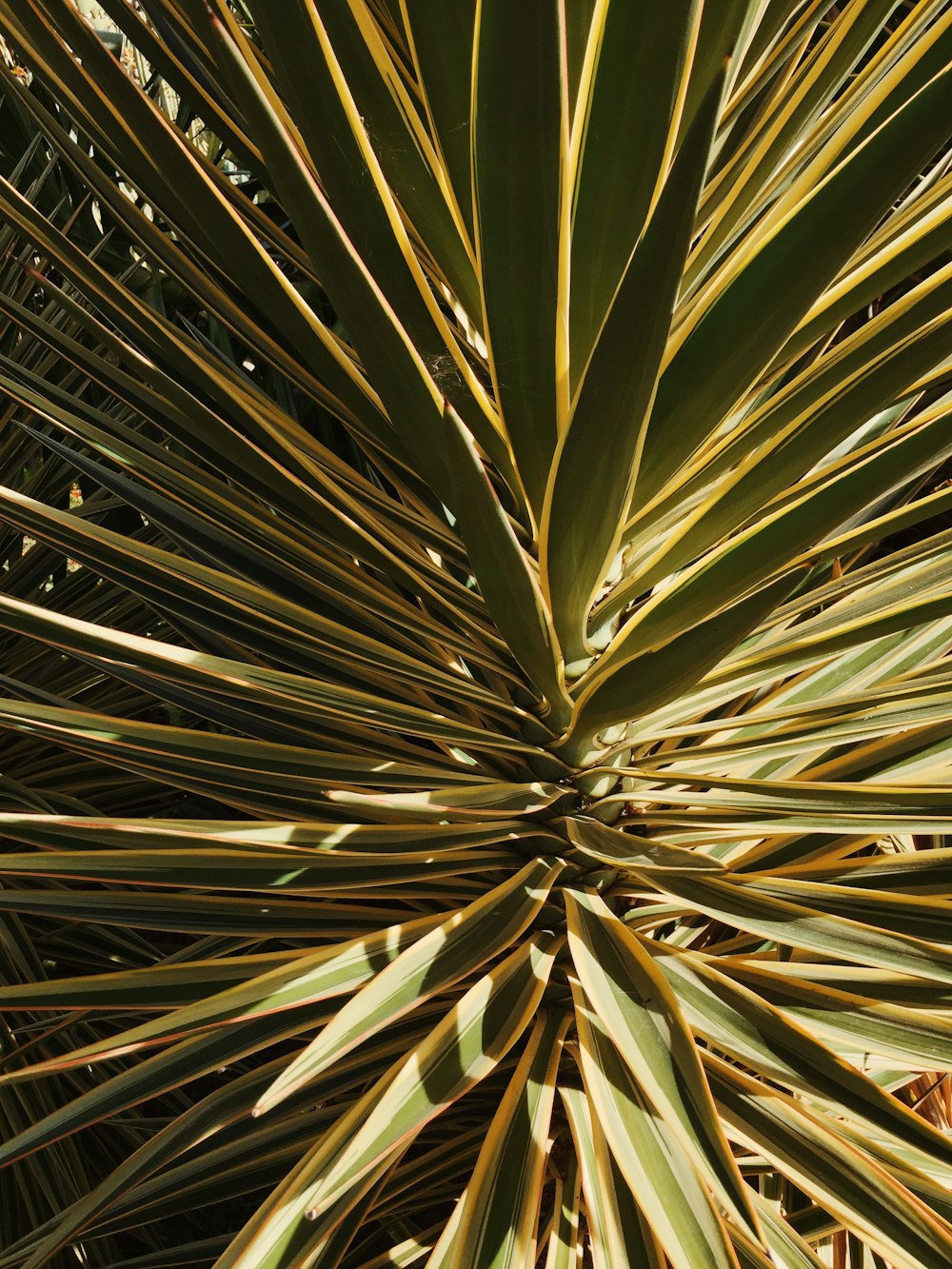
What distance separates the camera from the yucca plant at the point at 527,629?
52cm

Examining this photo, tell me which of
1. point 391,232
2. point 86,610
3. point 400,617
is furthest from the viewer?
point 86,610

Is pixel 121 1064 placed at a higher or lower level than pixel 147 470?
lower

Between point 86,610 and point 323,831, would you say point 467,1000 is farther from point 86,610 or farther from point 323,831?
point 86,610

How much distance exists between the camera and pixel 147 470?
0.79 m

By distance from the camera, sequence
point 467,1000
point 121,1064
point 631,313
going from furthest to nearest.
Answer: point 121,1064 < point 467,1000 < point 631,313

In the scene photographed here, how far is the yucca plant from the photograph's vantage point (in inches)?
20.3

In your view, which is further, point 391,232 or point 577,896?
point 577,896

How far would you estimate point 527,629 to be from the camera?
61 centimetres

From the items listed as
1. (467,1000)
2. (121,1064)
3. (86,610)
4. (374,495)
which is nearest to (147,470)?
(374,495)

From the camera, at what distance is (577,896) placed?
2.43 ft

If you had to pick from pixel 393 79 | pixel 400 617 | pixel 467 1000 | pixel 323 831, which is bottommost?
pixel 467 1000

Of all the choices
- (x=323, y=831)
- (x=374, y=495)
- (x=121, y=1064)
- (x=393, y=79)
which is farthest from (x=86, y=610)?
(x=393, y=79)

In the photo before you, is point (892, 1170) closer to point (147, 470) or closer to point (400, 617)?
point (400, 617)

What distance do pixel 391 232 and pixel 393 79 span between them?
0.40 feet
